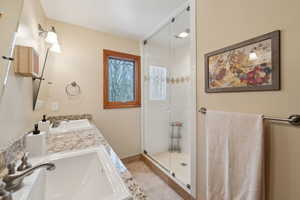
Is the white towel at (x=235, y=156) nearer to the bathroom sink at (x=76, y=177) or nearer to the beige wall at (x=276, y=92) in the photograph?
the beige wall at (x=276, y=92)

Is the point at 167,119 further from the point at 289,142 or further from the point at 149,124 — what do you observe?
the point at 289,142

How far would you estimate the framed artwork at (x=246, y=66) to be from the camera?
0.82 metres

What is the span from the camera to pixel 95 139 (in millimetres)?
1214

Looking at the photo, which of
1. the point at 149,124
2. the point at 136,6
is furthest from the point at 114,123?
the point at 136,6

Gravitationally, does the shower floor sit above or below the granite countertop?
Answer: below

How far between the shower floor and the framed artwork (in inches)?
50.8

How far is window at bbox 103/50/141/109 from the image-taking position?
221 centimetres

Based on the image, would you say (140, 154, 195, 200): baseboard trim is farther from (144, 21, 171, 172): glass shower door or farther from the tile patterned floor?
(144, 21, 171, 172): glass shower door

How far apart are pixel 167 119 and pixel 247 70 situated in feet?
5.82

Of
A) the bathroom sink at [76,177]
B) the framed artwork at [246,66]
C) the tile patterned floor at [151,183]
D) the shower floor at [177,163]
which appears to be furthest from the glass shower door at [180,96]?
the bathroom sink at [76,177]

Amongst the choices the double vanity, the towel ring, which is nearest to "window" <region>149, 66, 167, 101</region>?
the towel ring

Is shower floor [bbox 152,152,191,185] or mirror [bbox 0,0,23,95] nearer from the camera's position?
mirror [bbox 0,0,23,95]

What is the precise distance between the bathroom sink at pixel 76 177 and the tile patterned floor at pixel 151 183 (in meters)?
1.03

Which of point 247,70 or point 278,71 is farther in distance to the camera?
point 247,70
